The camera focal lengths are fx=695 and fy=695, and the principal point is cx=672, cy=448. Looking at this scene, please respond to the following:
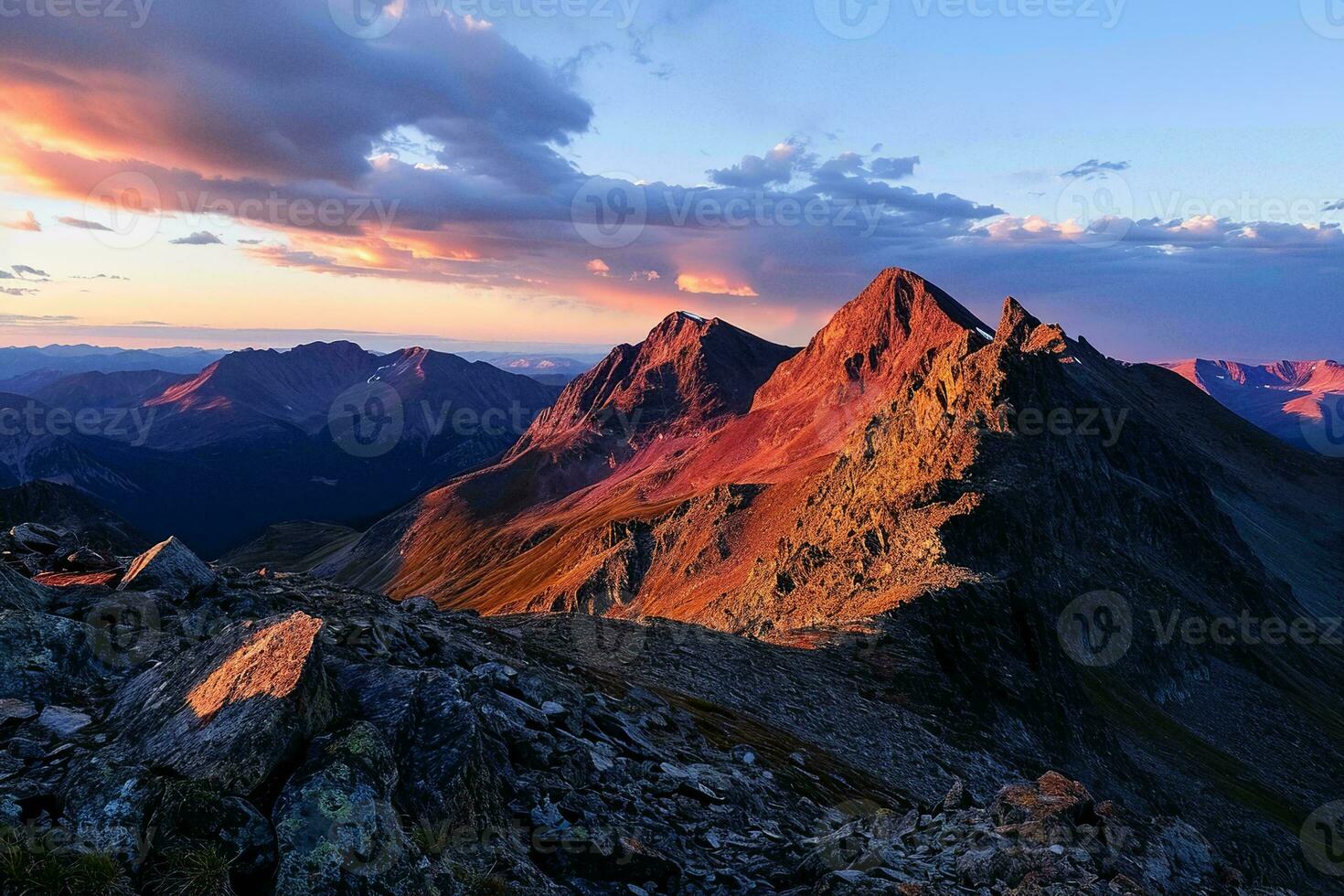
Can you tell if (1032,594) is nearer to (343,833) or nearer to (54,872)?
(343,833)

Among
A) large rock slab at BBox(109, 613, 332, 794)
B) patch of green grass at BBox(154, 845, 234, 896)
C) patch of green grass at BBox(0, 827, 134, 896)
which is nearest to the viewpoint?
patch of green grass at BBox(0, 827, 134, 896)

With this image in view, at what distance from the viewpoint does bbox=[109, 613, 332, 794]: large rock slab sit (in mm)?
12188

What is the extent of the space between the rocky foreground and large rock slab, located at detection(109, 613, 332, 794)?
5cm

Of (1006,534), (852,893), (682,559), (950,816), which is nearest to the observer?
(852,893)

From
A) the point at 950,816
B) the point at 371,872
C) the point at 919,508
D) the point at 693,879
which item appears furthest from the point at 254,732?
the point at 919,508

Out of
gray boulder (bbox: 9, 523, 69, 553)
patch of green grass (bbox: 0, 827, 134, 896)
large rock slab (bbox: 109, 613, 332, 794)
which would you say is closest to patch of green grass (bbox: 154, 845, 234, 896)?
patch of green grass (bbox: 0, 827, 134, 896)

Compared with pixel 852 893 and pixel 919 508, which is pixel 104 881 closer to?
pixel 852 893

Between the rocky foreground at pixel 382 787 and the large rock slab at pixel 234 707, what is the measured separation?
0.05 m

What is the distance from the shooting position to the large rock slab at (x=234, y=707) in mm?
12188

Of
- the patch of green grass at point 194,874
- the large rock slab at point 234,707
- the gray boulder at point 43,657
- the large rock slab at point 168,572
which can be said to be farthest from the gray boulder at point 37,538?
the patch of green grass at point 194,874

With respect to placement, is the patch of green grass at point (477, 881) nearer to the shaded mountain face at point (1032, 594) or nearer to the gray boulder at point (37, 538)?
the gray boulder at point (37, 538)

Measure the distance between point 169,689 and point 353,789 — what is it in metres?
6.18

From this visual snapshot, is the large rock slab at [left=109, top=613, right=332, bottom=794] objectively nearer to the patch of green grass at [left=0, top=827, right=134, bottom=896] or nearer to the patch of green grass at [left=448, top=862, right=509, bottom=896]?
the patch of green grass at [left=0, top=827, right=134, bottom=896]

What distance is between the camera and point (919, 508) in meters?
74.2
